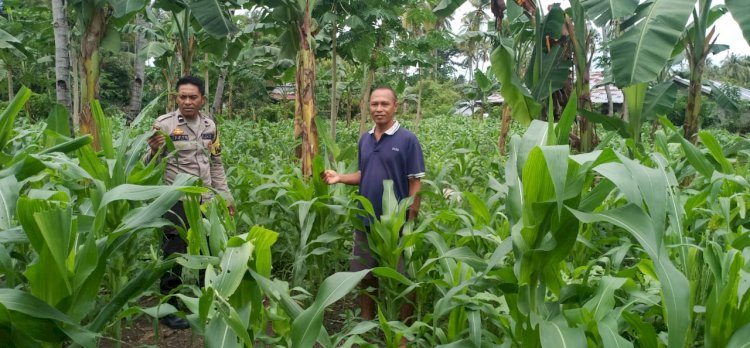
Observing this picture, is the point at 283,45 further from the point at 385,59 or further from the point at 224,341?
the point at 224,341

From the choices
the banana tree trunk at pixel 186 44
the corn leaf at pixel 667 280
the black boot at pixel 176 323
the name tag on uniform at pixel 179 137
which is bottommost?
the black boot at pixel 176 323

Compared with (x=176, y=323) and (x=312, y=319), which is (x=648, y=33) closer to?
(x=312, y=319)

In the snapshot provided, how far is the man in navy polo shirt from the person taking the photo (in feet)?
10.2

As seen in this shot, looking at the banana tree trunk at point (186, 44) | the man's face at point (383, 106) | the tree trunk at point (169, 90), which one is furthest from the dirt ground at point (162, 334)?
the tree trunk at point (169, 90)

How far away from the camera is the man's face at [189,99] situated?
3.43 meters

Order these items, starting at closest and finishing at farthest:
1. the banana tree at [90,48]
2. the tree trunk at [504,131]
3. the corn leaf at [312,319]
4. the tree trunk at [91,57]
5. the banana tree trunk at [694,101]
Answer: the corn leaf at [312,319]
the banana tree trunk at [694,101]
the banana tree at [90,48]
the tree trunk at [91,57]
the tree trunk at [504,131]

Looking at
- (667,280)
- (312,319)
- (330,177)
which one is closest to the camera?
(667,280)

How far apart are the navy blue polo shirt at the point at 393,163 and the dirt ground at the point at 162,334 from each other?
0.78 metres

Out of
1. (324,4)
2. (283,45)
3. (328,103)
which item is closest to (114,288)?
(283,45)

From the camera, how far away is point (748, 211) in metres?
2.80

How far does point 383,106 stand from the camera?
3.05 m

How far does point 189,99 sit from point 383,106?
1.27 m

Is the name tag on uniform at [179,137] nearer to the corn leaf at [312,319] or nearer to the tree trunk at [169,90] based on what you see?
the corn leaf at [312,319]

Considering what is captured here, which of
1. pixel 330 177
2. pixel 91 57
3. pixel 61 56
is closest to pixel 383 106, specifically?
pixel 330 177
